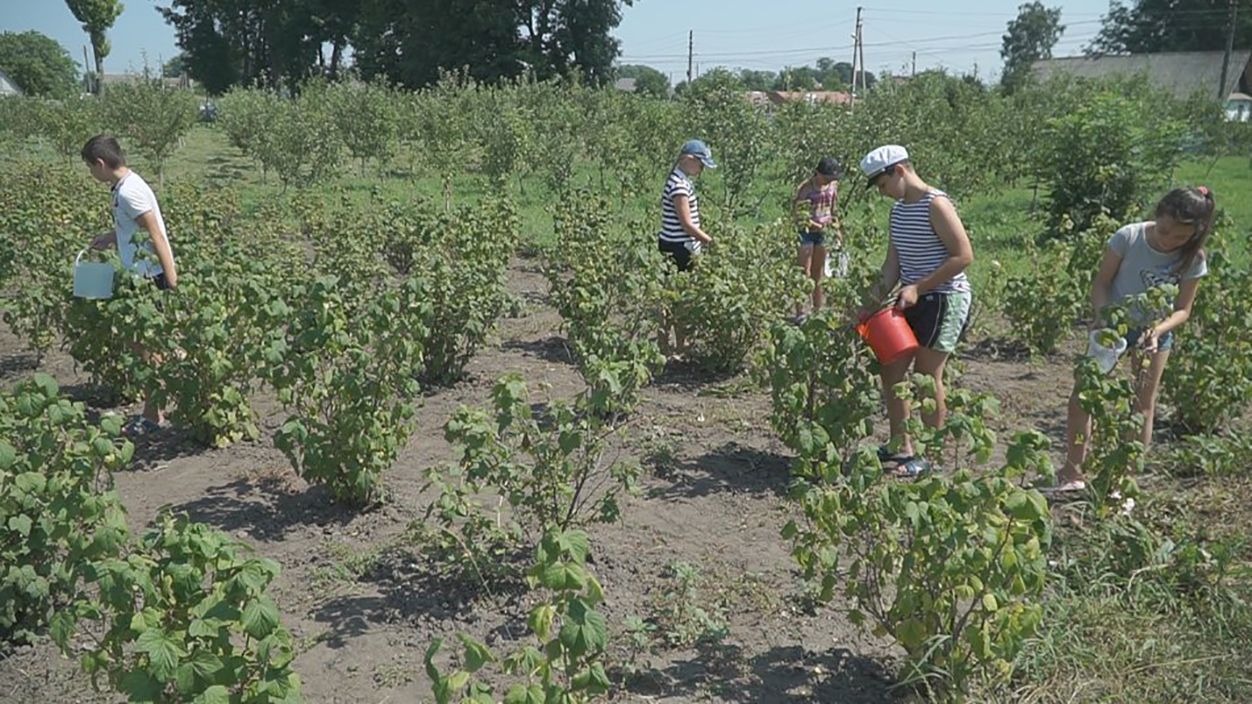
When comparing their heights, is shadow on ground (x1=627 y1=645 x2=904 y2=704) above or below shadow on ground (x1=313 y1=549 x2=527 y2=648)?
below

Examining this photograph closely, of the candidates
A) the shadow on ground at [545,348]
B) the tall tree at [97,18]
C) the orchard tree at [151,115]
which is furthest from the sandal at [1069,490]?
the tall tree at [97,18]

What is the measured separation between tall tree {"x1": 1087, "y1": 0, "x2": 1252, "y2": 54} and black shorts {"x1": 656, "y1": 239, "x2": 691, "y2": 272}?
5462 centimetres

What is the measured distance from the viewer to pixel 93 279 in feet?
16.3

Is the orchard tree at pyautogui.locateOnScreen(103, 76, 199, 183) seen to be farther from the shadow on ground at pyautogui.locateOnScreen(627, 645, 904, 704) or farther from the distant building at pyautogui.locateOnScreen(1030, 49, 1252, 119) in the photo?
the distant building at pyautogui.locateOnScreen(1030, 49, 1252, 119)

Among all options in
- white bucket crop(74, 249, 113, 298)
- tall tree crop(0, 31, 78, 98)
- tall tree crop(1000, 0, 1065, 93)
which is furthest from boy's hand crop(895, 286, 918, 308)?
tall tree crop(1000, 0, 1065, 93)

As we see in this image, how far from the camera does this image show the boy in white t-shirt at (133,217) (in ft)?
16.9

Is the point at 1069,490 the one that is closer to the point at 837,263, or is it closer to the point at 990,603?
the point at 837,263

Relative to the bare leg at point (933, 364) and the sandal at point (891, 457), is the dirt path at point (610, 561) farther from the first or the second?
the bare leg at point (933, 364)

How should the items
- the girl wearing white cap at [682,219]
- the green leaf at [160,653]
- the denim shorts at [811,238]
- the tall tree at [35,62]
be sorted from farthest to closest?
the tall tree at [35,62] → the denim shorts at [811,238] → the girl wearing white cap at [682,219] → the green leaf at [160,653]

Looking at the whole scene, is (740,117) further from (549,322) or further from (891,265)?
(891,265)

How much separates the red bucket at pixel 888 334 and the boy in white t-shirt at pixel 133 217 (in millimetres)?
3419

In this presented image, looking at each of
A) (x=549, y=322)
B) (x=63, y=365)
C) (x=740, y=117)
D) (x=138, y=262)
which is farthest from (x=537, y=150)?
(x=138, y=262)

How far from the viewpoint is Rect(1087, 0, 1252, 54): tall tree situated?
5345cm

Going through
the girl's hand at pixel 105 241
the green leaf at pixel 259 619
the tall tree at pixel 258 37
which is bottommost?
the green leaf at pixel 259 619
